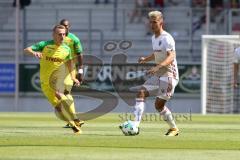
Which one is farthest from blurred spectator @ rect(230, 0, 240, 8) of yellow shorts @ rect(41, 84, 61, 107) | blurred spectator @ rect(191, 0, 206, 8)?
yellow shorts @ rect(41, 84, 61, 107)

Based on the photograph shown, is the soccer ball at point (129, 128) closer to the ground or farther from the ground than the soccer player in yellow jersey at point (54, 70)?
closer to the ground

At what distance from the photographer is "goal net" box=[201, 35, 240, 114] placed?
2684 cm

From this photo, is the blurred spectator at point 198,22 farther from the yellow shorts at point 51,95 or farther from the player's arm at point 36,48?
the player's arm at point 36,48

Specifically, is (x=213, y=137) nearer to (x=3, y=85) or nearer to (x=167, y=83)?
(x=167, y=83)

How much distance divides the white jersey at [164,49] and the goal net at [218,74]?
12.7 metres

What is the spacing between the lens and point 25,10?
104 feet

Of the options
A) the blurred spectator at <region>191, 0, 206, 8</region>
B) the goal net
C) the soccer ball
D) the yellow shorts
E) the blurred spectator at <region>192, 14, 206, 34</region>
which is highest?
the blurred spectator at <region>191, 0, 206, 8</region>

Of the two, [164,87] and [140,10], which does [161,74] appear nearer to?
[164,87]

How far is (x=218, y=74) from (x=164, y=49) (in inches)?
534

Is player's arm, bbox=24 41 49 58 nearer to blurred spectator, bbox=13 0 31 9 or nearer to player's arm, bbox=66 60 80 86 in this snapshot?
player's arm, bbox=66 60 80 86

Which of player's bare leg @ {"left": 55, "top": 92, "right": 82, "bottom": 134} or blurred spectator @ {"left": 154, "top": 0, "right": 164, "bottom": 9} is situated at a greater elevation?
blurred spectator @ {"left": 154, "top": 0, "right": 164, "bottom": 9}

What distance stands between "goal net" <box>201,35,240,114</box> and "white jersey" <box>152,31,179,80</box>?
41.8ft

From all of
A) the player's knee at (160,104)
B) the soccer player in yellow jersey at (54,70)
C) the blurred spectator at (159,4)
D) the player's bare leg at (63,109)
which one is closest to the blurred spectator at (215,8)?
the blurred spectator at (159,4)

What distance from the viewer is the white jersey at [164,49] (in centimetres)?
1387
